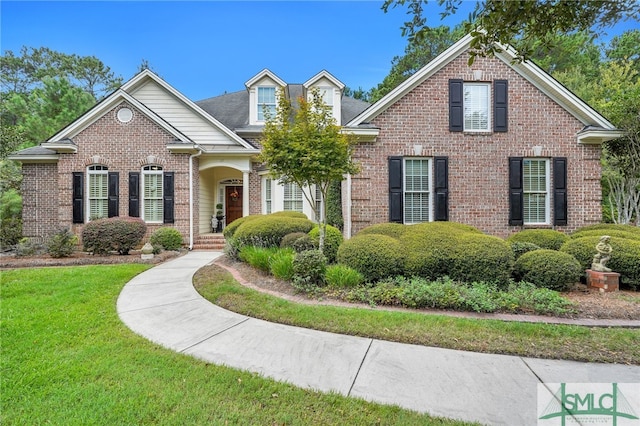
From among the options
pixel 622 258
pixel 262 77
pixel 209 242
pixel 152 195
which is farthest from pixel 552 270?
pixel 262 77

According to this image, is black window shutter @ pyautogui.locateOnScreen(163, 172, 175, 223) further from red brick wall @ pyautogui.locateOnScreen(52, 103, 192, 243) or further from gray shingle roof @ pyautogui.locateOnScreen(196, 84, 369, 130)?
gray shingle roof @ pyautogui.locateOnScreen(196, 84, 369, 130)

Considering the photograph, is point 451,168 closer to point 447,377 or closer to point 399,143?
point 399,143

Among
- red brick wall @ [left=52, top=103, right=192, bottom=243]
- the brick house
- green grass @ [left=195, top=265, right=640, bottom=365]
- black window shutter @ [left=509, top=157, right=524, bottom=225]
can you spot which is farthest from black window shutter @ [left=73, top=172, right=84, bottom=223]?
black window shutter @ [left=509, top=157, right=524, bottom=225]

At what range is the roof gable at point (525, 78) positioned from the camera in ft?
30.1

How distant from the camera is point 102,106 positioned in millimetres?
10867

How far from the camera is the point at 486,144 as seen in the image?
9430 millimetres

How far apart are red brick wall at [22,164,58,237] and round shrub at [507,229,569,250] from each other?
16336mm

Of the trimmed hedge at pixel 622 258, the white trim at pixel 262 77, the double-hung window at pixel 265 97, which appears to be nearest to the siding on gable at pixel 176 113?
the double-hung window at pixel 265 97

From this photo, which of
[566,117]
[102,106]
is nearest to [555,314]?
[566,117]

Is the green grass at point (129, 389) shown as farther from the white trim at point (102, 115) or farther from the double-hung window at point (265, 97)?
the double-hung window at point (265, 97)

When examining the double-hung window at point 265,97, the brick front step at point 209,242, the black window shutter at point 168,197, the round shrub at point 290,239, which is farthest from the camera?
the double-hung window at point 265,97

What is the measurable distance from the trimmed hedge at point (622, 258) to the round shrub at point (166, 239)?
11.6m

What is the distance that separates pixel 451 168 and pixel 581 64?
847 inches

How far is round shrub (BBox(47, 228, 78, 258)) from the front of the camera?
878cm
